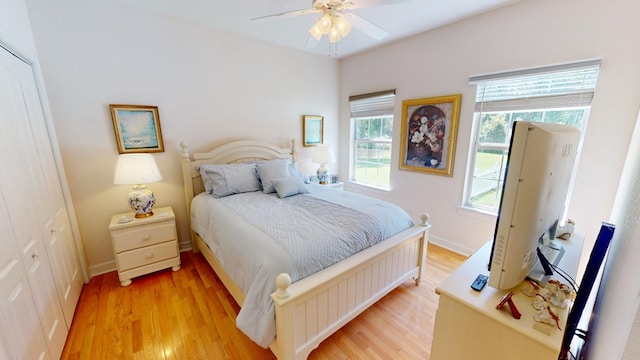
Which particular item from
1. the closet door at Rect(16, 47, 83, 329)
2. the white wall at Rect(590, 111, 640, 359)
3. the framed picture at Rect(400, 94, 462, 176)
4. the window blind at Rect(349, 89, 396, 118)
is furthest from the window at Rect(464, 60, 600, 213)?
the closet door at Rect(16, 47, 83, 329)

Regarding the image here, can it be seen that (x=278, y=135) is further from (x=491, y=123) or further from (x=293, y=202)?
(x=491, y=123)

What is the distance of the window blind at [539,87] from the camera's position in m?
1.90

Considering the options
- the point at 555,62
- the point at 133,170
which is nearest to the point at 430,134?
the point at 555,62

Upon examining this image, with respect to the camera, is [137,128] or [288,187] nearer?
[137,128]

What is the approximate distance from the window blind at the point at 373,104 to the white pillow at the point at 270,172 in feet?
5.19

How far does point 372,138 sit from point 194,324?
312 centimetres

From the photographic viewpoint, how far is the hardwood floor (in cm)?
156

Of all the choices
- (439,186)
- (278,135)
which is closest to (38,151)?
(278,135)

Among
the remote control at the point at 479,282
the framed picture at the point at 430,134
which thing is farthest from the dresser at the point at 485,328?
the framed picture at the point at 430,134

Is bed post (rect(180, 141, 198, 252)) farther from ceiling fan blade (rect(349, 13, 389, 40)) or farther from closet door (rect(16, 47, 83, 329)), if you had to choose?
ceiling fan blade (rect(349, 13, 389, 40))

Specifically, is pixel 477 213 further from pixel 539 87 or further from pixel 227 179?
pixel 227 179

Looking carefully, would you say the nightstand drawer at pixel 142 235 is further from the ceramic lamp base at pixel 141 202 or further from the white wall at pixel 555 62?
the white wall at pixel 555 62

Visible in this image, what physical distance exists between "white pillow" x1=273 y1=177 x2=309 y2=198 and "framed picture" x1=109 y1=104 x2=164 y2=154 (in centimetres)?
131

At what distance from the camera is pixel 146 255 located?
2256 millimetres
